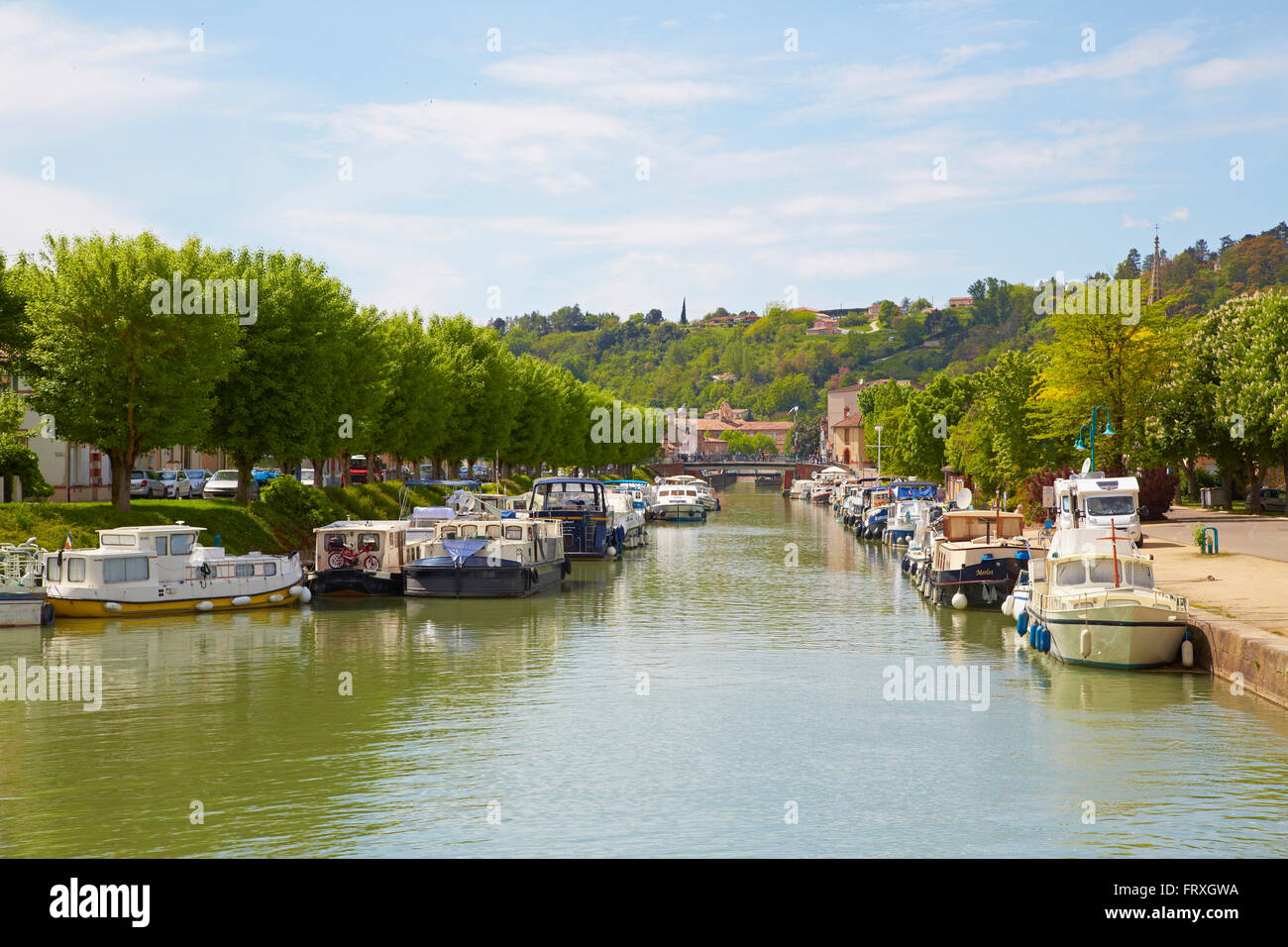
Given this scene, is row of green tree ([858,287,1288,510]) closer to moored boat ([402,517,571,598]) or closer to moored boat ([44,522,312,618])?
moored boat ([402,517,571,598])

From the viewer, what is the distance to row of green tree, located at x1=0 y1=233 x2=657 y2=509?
167ft

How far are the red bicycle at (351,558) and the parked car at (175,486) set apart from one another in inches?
1153

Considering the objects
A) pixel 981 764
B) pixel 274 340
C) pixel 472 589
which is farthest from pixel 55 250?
pixel 981 764

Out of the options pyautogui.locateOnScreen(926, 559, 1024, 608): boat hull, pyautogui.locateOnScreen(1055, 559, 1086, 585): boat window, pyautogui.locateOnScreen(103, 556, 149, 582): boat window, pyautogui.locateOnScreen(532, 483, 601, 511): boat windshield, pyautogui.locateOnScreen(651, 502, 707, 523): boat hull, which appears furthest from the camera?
pyautogui.locateOnScreen(651, 502, 707, 523): boat hull

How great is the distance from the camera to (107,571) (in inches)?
1660

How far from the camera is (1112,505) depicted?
5062 centimetres

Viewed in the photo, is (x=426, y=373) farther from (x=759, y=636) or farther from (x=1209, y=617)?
(x=1209, y=617)

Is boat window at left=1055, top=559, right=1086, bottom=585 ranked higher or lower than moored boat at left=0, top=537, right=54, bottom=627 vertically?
higher

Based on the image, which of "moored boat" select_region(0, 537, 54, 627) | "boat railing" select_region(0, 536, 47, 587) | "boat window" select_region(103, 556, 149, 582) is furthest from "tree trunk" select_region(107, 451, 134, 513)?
"moored boat" select_region(0, 537, 54, 627)

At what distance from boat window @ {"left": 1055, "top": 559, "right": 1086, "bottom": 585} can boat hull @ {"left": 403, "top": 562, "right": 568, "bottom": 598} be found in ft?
73.8

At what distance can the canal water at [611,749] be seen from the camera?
63.9 ft

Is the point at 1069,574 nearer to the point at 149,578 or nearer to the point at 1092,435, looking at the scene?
the point at 1092,435
